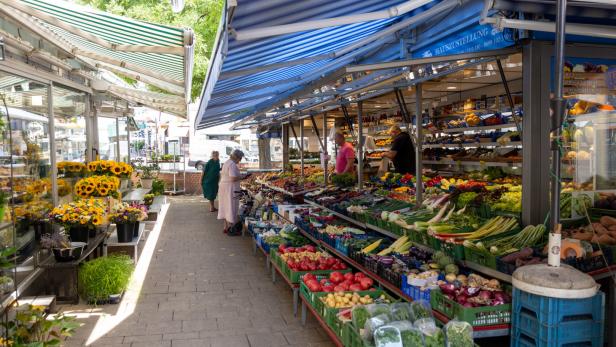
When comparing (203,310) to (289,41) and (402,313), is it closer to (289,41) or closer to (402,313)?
(402,313)

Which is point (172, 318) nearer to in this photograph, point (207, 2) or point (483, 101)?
point (483, 101)

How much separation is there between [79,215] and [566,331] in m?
5.47

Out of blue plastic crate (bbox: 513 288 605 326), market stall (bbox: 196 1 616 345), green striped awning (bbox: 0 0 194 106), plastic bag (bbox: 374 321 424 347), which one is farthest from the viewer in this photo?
green striped awning (bbox: 0 0 194 106)

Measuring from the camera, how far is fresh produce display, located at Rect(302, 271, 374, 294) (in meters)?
5.18

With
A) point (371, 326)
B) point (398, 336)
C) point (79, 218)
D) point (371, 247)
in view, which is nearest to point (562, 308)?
point (398, 336)

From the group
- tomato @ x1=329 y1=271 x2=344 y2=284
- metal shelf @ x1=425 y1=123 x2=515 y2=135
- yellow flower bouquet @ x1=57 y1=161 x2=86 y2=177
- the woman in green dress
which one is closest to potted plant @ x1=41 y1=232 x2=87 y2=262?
yellow flower bouquet @ x1=57 y1=161 x2=86 y2=177

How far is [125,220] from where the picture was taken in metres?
7.32

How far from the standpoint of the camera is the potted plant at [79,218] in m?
6.26

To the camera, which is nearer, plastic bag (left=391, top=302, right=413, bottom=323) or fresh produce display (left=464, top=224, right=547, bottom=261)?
plastic bag (left=391, top=302, right=413, bottom=323)

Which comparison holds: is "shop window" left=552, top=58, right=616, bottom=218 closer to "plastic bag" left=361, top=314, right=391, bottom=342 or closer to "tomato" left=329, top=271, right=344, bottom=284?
"plastic bag" left=361, top=314, right=391, bottom=342

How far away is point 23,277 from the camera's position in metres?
5.37

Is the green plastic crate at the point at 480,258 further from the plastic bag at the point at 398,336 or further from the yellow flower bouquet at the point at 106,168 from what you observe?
the yellow flower bouquet at the point at 106,168

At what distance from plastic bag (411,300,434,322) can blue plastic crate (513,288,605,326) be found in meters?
0.71

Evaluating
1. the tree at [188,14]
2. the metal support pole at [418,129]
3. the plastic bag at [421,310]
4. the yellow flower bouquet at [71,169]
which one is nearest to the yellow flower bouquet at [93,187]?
the yellow flower bouquet at [71,169]
